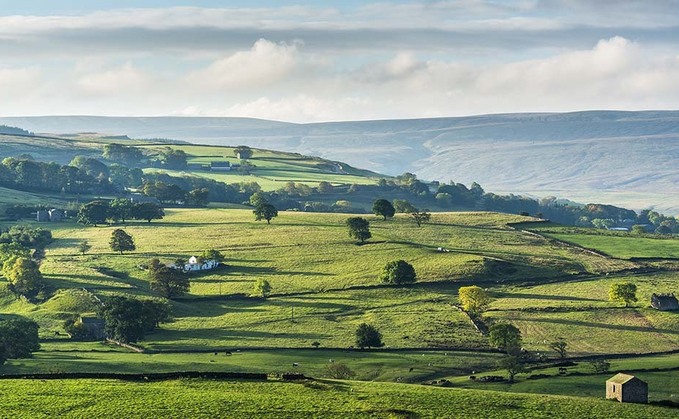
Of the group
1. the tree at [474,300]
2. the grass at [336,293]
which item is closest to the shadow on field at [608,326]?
the grass at [336,293]

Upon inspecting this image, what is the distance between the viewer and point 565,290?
164375mm

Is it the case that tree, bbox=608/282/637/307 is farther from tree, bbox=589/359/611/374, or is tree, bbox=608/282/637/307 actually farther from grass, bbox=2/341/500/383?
tree, bbox=589/359/611/374

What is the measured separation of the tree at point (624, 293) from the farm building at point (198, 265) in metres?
67.4

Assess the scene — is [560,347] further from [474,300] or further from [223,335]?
[223,335]

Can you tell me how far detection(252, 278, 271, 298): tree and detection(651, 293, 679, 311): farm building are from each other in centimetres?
5606

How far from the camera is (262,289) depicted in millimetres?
161875

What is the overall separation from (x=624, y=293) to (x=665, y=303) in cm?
568

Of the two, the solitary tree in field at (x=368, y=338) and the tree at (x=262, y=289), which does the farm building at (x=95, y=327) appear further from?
the solitary tree in field at (x=368, y=338)

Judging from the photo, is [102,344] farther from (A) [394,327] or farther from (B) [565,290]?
(B) [565,290]

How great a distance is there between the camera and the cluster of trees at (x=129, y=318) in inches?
5290

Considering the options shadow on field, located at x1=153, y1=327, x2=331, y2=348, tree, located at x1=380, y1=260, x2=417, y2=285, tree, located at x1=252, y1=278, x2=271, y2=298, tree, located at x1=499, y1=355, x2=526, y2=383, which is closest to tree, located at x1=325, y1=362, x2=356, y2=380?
Result: tree, located at x1=499, y1=355, x2=526, y2=383

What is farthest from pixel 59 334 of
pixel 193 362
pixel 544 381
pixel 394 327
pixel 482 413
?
pixel 482 413

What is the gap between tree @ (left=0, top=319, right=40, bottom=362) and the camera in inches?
4624

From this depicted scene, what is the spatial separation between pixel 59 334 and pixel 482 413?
8121 cm
